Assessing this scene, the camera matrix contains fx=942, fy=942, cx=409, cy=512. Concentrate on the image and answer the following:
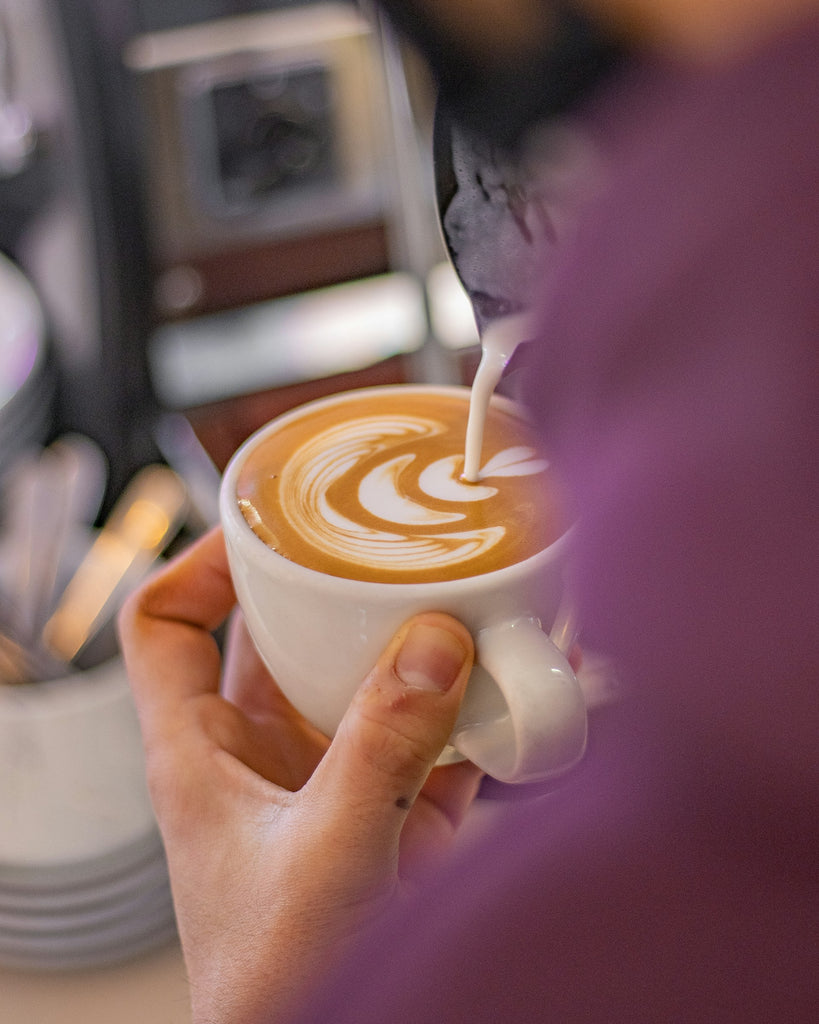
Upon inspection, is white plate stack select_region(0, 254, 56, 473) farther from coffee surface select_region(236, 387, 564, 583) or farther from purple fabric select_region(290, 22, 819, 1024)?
purple fabric select_region(290, 22, 819, 1024)

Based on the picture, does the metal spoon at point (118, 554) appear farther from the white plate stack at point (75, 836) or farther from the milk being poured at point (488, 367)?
the milk being poured at point (488, 367)

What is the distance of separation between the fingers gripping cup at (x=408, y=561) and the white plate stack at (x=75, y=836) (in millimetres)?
143

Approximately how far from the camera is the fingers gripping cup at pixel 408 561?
0.40m

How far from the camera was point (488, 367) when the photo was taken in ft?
1.54

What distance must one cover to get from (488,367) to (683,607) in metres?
0.18

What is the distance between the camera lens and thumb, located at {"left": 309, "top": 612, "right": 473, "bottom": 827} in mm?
392

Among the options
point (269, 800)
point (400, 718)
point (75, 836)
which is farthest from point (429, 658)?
point (75, 836)

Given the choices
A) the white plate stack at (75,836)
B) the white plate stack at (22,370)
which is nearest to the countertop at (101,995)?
the white plate stack at (75,836)

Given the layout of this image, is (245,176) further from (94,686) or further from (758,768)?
(758,768)

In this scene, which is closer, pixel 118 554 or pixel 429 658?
pixel 429 658

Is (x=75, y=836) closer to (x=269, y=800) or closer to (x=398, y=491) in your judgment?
(x=269, y=800)

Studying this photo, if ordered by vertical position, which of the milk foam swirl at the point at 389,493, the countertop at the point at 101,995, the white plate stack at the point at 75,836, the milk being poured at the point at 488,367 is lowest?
the countertop at the point at 101,995

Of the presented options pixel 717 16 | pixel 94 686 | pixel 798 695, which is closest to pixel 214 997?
pixel 94 686

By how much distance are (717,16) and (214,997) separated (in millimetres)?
479
